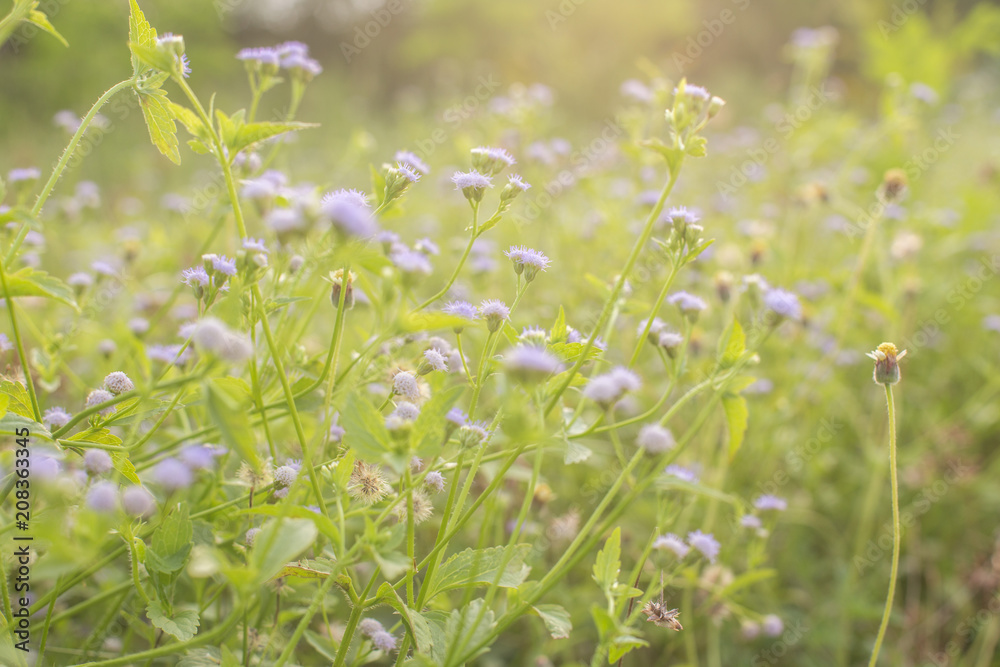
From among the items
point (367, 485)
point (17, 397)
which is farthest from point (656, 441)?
point (17, 397)

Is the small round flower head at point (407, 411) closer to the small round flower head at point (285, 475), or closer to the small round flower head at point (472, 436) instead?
the small round flower head at point (472, 436)

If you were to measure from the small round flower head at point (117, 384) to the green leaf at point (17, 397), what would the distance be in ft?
0.47

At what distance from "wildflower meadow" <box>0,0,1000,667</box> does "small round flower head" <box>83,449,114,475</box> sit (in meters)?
0.05

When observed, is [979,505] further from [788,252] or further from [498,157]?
[498,157]

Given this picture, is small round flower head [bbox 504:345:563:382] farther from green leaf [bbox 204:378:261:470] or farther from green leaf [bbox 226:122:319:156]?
green leaf [bbox 226:122:319:156]

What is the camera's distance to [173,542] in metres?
1.29

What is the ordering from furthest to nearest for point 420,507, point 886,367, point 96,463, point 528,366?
point 886,367, point 420,507, point 96,463, point 528,366

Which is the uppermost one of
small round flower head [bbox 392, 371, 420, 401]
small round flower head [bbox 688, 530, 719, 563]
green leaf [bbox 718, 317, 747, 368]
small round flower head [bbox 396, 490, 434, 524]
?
green leaf [bbox 718, 317, 747, 368]

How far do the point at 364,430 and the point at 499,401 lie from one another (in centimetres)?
77

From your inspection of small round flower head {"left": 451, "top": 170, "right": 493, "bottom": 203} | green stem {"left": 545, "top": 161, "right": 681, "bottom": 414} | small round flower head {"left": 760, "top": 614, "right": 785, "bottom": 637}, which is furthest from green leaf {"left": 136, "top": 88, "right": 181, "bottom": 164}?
small round flower head {"left": 760, "top": 614, "right": 785, "bottom": 637}

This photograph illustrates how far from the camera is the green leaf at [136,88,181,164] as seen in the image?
1423 mm

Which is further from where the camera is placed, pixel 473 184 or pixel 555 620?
pixel 473 184

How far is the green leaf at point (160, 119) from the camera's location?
1.42 metres

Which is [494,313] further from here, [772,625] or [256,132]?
[772,625]
